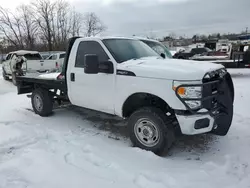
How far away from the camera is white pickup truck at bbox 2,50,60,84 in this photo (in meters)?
13.5

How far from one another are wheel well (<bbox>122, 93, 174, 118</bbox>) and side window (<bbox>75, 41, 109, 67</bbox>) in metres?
0.93

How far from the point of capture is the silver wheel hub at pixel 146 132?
3777 mm

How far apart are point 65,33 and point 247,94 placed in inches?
1428

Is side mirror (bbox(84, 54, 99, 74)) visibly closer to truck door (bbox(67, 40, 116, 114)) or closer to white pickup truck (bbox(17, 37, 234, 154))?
white pickup truck (bbox(17, 37, 234, 154))

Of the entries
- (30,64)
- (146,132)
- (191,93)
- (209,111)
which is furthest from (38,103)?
(30,64)

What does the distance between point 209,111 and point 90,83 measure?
2322 millimetres

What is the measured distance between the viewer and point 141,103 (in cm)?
418

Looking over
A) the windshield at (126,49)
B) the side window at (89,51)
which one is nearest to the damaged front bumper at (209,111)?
the windshield at (126,49)

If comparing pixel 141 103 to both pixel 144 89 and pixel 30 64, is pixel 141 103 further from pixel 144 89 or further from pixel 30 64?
pixel 30 64

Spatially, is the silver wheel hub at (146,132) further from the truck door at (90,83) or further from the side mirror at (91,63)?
the side mirror at (91,63)

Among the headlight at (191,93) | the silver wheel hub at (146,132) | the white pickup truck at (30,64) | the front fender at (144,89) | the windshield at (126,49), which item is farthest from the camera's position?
the white pickup truck at (30,64)

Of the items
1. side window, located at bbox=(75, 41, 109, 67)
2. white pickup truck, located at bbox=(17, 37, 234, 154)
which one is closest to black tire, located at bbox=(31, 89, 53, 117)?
white pickup truck, located at bbox=(17, 37, 234, 154)

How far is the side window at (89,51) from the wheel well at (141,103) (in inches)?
36.5

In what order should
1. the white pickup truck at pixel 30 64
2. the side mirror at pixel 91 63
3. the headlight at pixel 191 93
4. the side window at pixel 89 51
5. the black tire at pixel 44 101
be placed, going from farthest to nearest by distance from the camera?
the white pickup truck at pixel 30 64
the black tire at pixel 44 101
the side window at pixel 89 51
the side mirror at pixel 91 63
the headlight at pixel 191 93
